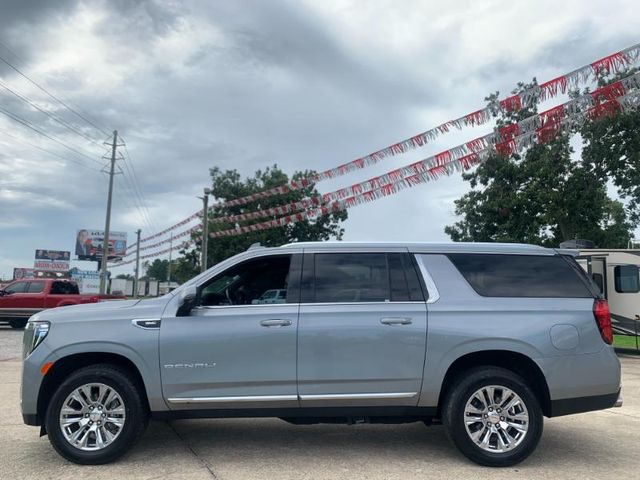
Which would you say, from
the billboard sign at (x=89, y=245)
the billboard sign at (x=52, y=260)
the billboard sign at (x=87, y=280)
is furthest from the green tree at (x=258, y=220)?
the billboard sign at (x=52, y=260)

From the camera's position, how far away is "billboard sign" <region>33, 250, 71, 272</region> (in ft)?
258

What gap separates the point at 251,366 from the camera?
4.80 m

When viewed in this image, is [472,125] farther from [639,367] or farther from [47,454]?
[47,454]

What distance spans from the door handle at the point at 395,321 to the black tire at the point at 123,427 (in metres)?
2.21

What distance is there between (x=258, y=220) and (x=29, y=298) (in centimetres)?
1729

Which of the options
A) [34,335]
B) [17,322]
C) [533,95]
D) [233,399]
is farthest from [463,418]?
[17,322]

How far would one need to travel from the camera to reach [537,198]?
22.3 m

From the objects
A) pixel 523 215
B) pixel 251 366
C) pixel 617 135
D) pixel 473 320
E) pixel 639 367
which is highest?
pixel 617 135

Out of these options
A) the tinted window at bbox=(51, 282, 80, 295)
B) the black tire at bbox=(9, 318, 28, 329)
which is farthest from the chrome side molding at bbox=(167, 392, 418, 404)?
the black tire at bbox=(9, 318, 28, 329)

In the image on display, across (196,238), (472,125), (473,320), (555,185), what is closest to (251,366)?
(473,320)

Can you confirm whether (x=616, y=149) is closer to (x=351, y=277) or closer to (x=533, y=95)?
(x=533, y=95)

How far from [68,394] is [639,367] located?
467 inches

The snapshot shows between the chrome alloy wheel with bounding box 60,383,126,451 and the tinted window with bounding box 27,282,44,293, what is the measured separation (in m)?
16.7

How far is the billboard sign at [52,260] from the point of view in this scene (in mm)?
78688
